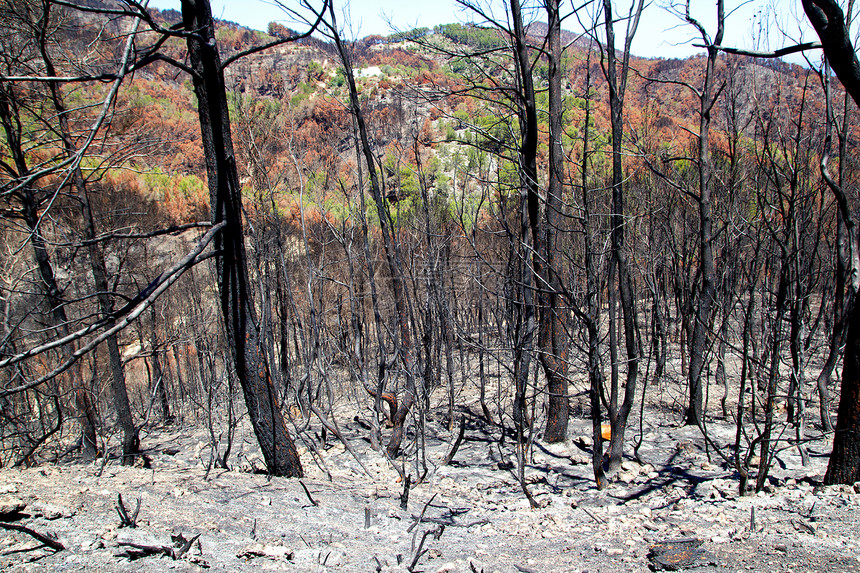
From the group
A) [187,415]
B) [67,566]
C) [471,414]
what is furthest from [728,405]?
[187,415]

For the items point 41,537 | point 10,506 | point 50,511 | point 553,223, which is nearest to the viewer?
point 41,537

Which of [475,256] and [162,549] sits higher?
[475,256]

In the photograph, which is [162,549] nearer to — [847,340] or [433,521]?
[433,521]

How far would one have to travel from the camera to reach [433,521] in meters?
4.15

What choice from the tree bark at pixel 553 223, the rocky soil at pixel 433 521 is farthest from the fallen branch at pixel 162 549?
the tree bark at pixel 553 223

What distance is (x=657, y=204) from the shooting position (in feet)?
44.5

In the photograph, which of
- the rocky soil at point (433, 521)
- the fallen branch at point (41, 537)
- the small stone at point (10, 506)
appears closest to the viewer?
the fallen branch at point (41, 537)

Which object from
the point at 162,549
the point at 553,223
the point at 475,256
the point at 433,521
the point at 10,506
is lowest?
the point at 433,521

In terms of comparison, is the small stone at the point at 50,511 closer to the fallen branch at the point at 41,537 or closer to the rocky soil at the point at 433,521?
the rocky soil at the point at 433,521

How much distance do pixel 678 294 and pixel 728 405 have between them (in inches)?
133

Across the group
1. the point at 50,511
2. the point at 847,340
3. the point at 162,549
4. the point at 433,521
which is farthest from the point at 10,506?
the point at 847,340

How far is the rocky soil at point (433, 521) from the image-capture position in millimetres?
2811

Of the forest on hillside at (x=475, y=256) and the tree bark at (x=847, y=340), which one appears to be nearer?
the tree bark at (x=847, y=340)

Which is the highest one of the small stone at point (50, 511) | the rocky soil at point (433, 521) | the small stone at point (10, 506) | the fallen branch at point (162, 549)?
the small stone at point (10, 506)
